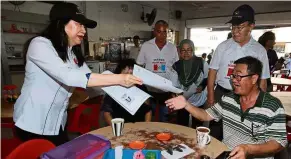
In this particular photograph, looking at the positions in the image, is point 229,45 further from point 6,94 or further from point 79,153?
point 6,94

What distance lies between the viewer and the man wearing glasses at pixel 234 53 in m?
2.29

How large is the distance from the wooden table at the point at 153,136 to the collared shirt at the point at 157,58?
5.26ft

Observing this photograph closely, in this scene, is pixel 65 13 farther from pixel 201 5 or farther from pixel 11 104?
pixel 201 5

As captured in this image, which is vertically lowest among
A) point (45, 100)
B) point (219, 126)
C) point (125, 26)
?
point (219, 126)

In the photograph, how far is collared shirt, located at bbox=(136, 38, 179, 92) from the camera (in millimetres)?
3352

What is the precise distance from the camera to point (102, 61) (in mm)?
5922

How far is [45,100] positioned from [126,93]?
532 mm

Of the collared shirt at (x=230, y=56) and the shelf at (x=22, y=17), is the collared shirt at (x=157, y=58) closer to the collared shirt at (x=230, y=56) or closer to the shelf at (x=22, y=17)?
the collared shirt at (x=230, y=56)

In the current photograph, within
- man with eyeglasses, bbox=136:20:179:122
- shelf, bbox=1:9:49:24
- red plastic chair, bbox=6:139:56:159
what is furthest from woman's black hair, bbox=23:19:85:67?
shelf, bbox=1:9:49:24

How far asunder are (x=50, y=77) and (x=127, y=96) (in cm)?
52

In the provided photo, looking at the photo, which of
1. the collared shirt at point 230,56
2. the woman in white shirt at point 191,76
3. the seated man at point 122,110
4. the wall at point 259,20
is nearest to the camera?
the seated man at point 122,110

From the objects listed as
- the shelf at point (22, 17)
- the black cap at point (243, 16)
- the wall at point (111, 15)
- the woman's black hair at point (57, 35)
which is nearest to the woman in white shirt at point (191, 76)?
→ the black cap at point (243, 16)

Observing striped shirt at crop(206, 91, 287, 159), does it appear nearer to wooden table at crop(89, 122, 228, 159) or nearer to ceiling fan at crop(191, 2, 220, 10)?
wooden table at crop(89, 122, 228, 159)

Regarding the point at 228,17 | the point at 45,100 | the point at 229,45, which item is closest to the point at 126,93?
the point at 45,100
